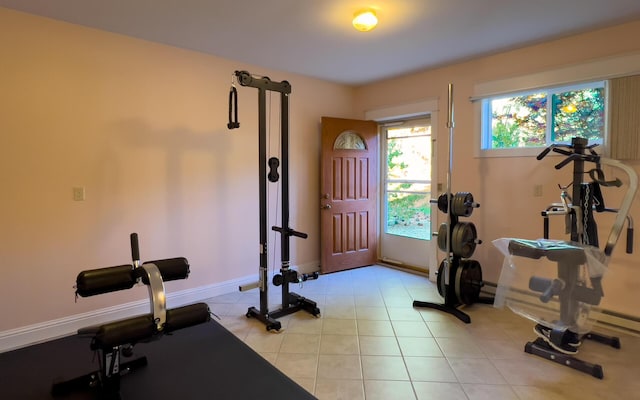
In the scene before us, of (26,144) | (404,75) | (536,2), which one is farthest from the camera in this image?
(404,75)

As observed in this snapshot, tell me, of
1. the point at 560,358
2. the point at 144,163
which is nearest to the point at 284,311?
the point at 144,163

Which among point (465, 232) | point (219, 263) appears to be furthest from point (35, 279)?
point (465, 232)

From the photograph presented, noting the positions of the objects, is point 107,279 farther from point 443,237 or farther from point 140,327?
point 443,237

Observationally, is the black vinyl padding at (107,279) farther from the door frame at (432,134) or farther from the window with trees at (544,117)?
the window with trees at (544,117)

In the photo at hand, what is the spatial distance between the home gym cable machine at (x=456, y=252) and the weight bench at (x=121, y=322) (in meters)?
2.25

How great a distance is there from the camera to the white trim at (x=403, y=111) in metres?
4.14

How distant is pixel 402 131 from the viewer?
15.5ft

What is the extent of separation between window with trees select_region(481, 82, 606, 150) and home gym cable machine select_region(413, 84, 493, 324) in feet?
2.50

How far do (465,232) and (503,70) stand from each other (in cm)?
168

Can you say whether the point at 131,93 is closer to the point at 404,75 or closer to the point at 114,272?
the point at 114,272

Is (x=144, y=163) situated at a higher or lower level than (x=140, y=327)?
higher

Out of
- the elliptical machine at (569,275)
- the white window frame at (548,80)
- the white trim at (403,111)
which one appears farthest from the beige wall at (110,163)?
the elliptical machine at (569,275)

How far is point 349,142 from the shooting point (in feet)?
15.3

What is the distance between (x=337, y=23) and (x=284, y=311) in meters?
2.50
